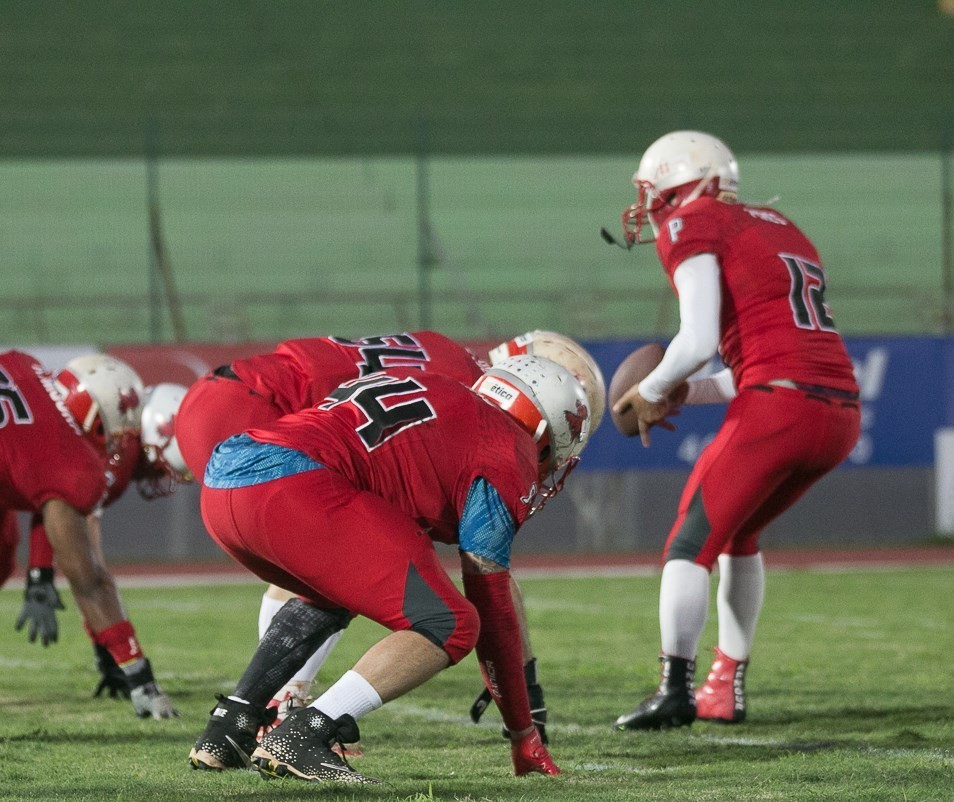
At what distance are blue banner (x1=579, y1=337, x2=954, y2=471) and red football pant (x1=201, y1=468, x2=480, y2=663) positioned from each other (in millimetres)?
9596

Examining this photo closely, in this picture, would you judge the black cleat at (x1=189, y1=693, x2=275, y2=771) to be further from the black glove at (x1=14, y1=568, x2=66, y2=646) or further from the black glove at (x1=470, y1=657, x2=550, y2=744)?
the black glove at (x1=14, y1=568, x2=66, y2=646)

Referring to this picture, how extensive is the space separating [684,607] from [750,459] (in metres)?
0.51

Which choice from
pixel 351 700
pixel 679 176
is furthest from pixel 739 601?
Result: pixel 351 700

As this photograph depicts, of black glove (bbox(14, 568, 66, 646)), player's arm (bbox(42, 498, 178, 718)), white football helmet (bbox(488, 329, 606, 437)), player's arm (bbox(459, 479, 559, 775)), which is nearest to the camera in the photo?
player's arm (bbox(459, 479, 559, 775))

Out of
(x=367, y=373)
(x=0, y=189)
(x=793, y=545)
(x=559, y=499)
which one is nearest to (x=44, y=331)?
(x=0, y=189)

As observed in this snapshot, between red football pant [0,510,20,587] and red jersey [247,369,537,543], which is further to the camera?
red football pant [0,510,20,587]

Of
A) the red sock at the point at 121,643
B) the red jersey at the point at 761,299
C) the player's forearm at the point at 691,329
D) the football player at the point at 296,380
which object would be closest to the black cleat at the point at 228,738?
the football player at the point at 296,380

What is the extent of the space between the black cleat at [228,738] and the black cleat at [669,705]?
1371 millimetres

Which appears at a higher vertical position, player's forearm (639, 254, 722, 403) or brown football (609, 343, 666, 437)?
player's forearm (639, 254, 722, 403)

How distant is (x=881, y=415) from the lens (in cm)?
1355

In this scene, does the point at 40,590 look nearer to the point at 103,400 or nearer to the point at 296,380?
the point at 103,400

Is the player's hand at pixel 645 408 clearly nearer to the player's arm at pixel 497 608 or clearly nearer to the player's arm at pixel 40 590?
the player's arm at pixel 497 608

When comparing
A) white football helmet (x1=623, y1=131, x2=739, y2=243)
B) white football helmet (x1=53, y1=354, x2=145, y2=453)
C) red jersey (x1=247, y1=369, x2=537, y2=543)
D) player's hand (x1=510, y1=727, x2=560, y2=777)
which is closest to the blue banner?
white football helmet (x1=53, y1=354, x2=145, y2=453)

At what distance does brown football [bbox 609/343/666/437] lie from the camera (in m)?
5.34
